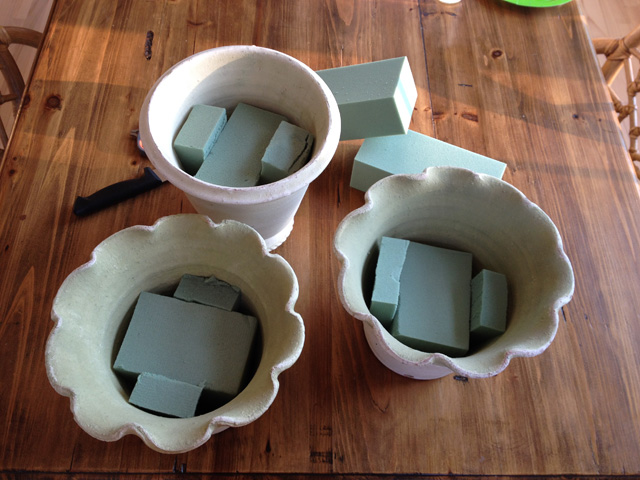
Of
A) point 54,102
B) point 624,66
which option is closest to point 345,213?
point 54,102

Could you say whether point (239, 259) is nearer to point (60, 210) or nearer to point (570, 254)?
point (60, 210)

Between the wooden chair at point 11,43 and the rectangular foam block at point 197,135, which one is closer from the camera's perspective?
the rectangular foam block at point 197,135

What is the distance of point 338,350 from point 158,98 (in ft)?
1.34

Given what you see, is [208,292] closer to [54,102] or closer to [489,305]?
[489,305]

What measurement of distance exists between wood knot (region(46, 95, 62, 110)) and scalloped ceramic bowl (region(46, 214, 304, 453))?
41 cm

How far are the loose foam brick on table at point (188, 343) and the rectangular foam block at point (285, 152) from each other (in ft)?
0.64

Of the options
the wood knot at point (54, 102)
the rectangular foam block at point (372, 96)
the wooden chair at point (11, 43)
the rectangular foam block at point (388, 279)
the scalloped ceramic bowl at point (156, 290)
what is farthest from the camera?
the wooden chair at point (11, 43)

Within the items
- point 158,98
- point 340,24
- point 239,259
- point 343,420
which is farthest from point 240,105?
point 343,420

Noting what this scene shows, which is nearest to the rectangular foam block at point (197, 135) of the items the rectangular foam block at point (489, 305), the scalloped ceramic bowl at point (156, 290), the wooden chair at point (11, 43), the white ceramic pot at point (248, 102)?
the white ceramic pot at point (248, 102)

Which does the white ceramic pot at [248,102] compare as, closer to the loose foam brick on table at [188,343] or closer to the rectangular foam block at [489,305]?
the loose foam brick on table at [188,343]

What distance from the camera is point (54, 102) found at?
2.83 ft

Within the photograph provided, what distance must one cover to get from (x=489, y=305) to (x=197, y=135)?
44cm

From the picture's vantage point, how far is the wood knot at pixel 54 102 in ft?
2.81

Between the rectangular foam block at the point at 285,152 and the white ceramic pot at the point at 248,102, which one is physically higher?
the white ceramic pot at the point at 248,102
